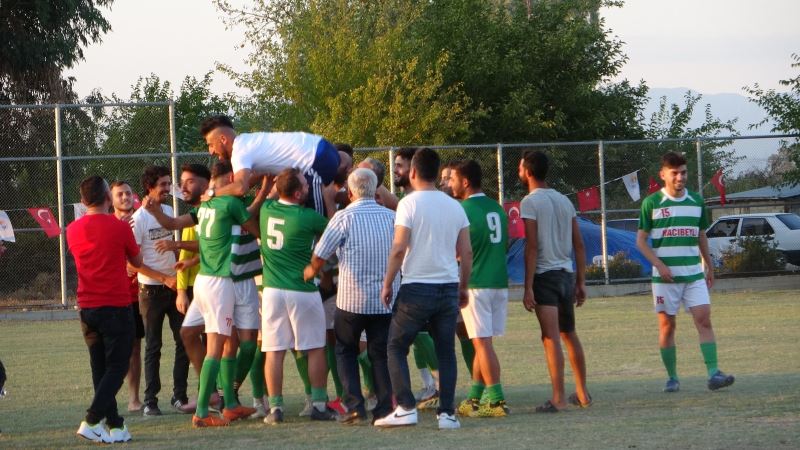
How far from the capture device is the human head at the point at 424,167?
895 centimetres

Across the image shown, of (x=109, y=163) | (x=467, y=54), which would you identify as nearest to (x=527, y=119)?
(x=467, y=54)

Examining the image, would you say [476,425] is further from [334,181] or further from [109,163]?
[109,163]

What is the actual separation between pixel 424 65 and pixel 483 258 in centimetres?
2176

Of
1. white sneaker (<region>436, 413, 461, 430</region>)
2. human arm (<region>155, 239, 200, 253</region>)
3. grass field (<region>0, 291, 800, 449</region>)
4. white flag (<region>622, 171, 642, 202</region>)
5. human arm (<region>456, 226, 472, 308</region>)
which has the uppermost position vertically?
white flag (<region>622, 171, 642, 202</region>)

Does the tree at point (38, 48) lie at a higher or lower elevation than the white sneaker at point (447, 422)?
higher

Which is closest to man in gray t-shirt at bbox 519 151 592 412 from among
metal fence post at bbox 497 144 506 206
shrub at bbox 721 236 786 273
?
metal fence post at bbox 497 144 506 206

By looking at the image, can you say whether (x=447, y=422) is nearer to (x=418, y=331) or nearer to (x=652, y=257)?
(x=418, y=331)

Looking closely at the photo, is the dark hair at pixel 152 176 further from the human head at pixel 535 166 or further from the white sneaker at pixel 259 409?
the human head at pixel 535 166

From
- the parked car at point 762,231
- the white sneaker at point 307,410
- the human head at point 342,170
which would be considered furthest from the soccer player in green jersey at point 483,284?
the parked car at point 762,231

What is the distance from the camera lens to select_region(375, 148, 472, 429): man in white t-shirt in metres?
8.77

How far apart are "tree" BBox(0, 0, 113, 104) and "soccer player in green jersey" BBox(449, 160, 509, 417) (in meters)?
23.6

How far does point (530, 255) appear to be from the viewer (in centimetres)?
964

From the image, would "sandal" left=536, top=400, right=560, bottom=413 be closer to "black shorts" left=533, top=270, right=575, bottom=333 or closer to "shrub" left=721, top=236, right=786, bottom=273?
"black shorts" left=533, top=270, right=575, bottom=333

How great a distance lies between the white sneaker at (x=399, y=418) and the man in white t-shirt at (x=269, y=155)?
1813mm
